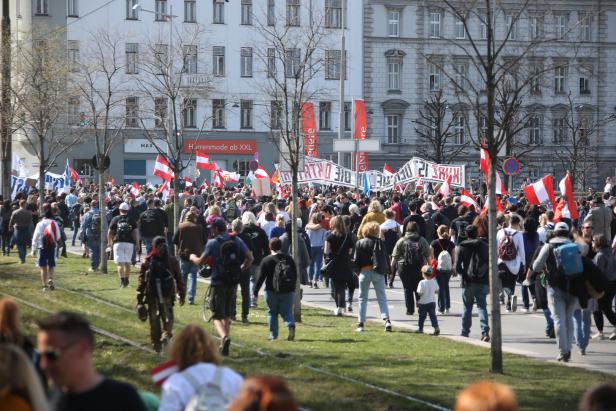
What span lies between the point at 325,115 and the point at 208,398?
228 ft

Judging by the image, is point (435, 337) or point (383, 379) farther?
point (435, 337)

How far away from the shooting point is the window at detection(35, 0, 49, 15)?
7062 cm

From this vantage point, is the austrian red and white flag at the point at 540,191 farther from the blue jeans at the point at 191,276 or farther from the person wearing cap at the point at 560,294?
the person wearing cap at the point at 560,294

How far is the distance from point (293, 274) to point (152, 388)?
4.07 meters

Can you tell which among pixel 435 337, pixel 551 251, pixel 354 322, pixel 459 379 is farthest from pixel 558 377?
pixel 354 322

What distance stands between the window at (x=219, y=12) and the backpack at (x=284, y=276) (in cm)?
5892

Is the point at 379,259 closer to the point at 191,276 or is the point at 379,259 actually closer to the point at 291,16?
the point at 191,276

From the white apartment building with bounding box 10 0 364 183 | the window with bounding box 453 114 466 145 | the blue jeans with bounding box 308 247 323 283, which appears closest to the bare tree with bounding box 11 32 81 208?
the blue jeans with bounding box 308 247 323 283

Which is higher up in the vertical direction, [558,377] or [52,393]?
[52,393]

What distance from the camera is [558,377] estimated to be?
543 inches

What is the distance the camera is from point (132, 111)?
4147cm

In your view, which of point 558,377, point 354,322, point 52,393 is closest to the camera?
point 52,393

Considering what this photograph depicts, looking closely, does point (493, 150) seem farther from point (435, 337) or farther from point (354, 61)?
point (354, 61)

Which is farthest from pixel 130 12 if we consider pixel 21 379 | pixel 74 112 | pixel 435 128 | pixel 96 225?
pixel 21 379
